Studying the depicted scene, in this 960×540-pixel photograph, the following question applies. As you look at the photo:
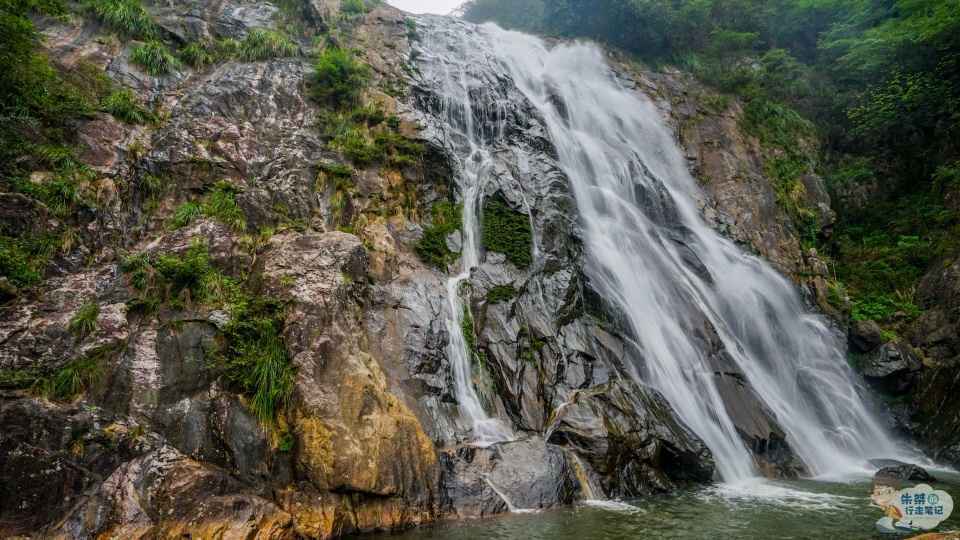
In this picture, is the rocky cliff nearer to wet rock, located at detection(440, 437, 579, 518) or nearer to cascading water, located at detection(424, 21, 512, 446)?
wet rock, located at detection(440, 437, 579, 518)

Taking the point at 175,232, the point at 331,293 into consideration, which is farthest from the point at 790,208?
the point at 175,232

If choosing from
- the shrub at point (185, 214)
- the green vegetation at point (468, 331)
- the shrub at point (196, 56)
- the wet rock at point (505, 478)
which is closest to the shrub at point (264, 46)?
the shrub at point (196, 56)

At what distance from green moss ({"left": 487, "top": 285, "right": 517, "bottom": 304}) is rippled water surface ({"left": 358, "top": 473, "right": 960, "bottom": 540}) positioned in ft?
15.8

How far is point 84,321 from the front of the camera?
712 cm

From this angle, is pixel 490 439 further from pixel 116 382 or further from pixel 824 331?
pixel 824 331

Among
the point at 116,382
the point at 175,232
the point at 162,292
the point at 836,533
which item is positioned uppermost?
the point at 175,232

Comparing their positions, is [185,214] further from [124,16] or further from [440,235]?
[124,16]

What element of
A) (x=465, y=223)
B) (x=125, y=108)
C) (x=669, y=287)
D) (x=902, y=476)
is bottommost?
(x=902, y=476)

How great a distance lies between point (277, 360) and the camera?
7.52m

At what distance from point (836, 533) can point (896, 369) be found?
33.0 feet

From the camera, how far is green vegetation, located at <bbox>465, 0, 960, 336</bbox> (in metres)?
18.1

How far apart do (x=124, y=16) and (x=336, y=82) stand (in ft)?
17.2

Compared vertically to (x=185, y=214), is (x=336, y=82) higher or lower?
higher

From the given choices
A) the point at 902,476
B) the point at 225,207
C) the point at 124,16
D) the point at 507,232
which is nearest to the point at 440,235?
the point at 507,232
